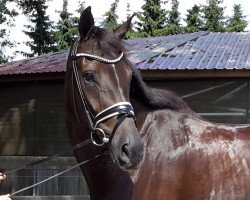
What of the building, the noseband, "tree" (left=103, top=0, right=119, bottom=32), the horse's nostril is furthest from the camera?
the building

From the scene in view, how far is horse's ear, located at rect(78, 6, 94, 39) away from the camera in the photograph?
337 cm

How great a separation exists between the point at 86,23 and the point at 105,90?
1.77 feet

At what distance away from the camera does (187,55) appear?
1043cm

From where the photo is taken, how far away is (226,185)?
10.7 feet

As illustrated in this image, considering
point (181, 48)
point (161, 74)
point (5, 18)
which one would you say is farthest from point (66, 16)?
point (161, 74)

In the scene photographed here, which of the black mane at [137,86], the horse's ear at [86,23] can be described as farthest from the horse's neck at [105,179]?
the horse's ear at [86,23]

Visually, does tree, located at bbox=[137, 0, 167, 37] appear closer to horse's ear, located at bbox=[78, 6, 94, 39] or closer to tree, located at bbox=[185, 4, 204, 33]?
tree, located at bbox=[185, 4, 204, 33]

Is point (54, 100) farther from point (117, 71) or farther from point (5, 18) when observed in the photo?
point (5, 18)

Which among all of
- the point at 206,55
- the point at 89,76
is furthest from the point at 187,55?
the point at 89,76

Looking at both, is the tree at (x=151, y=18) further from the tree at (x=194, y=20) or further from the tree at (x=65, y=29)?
the tree at (x=65, y=29)

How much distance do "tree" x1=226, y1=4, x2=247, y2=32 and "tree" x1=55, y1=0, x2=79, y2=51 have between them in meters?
11.1

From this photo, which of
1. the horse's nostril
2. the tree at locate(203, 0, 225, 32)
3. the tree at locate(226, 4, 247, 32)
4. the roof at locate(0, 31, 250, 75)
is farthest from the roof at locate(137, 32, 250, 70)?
the tree at locate(226, 4, 247, 32)

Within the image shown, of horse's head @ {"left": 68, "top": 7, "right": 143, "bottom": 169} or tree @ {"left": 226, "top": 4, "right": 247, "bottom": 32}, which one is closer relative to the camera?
horse's head @ {"left": 68, "top": 7, "right": 143, "bottom": 169}

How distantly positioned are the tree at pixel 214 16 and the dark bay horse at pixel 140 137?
30612 millimetres
